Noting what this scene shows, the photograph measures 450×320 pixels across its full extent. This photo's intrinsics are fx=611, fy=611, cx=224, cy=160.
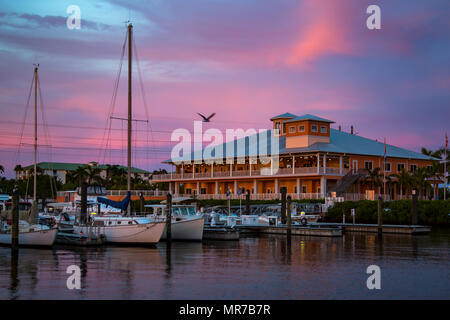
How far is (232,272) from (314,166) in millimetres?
48526

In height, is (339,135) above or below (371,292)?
above

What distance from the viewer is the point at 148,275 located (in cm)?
2620

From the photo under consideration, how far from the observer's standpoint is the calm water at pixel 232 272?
22266 mm

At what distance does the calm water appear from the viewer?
22266mm

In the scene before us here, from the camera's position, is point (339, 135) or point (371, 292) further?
point (339, 135)

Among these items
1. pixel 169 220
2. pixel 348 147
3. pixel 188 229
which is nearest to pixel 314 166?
pixel 348 147

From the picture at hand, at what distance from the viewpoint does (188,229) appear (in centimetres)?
4294

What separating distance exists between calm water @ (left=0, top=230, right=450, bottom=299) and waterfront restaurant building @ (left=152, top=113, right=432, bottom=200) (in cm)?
3031

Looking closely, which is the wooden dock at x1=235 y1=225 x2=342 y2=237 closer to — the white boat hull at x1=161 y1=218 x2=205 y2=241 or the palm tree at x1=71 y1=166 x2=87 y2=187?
the white boat hull at x1=161 y1=218 x2=205 y2=241

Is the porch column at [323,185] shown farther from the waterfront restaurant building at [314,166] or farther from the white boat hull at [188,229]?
the white boat hull at [188,229]
